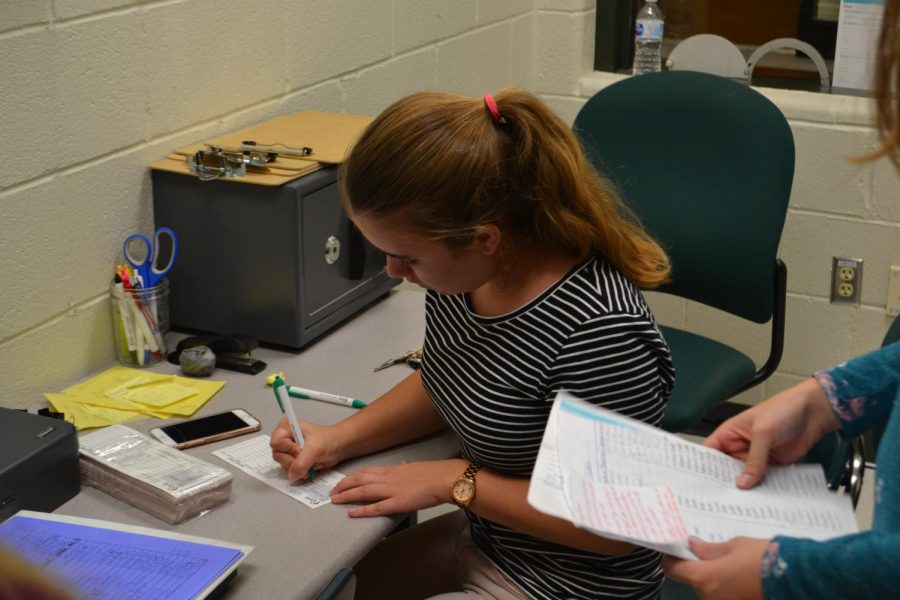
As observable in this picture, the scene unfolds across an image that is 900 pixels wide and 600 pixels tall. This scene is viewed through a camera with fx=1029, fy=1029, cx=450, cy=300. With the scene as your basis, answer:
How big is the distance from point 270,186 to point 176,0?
1.29 feet

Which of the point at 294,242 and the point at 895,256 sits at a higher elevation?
the point at 294,242

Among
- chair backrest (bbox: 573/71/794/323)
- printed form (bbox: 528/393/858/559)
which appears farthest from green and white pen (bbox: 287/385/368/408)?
chair backrest (bbox: 573/71/794/323)

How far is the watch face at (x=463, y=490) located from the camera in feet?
4.44

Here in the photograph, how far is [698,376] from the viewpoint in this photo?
7.17ft

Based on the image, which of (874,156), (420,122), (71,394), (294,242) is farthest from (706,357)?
(874,156)

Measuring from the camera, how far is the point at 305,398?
5.34ft

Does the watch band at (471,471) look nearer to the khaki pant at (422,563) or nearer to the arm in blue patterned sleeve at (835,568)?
the khaki pant at (422,563)

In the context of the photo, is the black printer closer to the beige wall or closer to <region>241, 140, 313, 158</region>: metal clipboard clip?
the beige wall

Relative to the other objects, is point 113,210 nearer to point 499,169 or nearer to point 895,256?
point 499,169

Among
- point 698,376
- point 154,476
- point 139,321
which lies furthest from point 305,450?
point 698,376

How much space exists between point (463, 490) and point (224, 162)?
2.45 feet

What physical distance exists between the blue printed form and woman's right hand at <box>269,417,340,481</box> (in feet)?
0.72

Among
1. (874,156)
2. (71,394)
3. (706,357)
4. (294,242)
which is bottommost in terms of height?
(706,357)

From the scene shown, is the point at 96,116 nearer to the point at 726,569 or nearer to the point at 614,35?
the point at 726,569
